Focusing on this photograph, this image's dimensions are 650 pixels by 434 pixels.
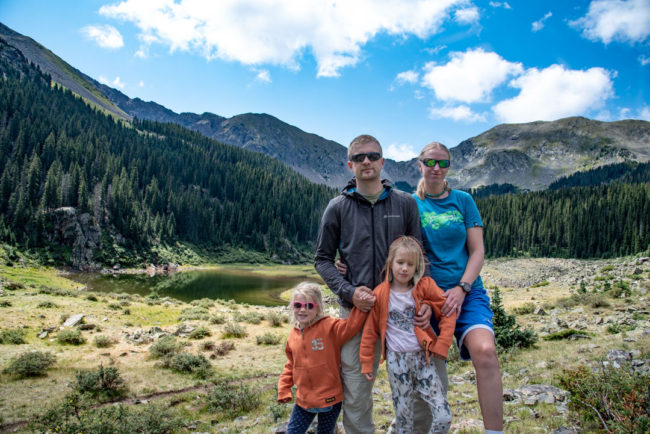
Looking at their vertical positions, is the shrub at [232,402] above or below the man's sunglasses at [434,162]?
below

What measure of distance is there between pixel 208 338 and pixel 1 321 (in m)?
10.5

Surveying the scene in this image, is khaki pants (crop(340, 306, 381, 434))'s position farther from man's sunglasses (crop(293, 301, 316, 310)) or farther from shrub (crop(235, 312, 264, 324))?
shrub (crop(235, 312, 264, 324))

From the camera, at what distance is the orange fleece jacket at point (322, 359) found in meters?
3.96

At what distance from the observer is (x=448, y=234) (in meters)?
4.05

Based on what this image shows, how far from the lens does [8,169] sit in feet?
252

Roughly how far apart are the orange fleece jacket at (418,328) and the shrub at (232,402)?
7.15 metres

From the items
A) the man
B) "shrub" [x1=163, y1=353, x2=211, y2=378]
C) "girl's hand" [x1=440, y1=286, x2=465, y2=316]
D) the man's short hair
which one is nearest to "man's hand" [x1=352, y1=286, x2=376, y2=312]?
the man

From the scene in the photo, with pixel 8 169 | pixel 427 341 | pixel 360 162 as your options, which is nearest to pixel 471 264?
pixel 427 341

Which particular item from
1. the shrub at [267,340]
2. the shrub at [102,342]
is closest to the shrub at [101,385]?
the shrub at [102,342]

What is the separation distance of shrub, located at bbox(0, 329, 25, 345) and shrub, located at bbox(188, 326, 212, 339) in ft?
24.3

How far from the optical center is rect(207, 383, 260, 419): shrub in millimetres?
9055

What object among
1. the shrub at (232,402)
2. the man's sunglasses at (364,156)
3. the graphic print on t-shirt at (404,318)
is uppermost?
the man's sunglasses at (364,156)

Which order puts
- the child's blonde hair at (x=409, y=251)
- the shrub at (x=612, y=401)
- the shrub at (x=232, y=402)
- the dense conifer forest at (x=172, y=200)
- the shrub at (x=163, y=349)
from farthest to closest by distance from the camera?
the dense conifer forest at (x=172, y=200), the shrub at (x=163, y=349), the shrub at (x=232, y=402), the shrub at (x=612, y=401), the child's blonde hair at (x=409, y=251)

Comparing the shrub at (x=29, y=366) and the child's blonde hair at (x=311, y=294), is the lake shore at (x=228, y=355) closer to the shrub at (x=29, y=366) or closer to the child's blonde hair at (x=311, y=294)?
the shrub at (x=29, y=366)
